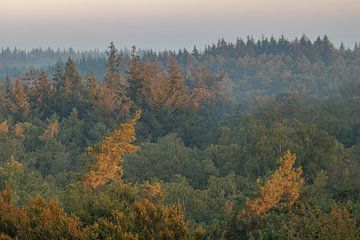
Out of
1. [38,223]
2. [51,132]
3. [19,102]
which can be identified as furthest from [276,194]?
[19,102]

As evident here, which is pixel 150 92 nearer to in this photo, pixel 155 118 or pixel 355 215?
pixel 155 118

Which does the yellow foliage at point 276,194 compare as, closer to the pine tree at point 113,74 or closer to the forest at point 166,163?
the forest at point 166,163

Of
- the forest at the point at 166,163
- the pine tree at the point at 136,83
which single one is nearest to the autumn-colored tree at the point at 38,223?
the forest at the point at 166,163

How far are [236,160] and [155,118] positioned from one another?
87.2 feet

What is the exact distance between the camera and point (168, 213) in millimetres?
16625

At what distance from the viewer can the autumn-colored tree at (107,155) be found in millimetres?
29656

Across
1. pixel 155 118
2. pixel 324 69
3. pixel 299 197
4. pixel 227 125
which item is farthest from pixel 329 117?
pixel 324 69

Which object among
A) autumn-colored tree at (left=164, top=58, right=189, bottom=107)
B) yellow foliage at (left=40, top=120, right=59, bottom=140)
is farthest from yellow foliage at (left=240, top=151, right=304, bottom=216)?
autumn-colored tree at (left=164, top=58, right=189, bottom=107)

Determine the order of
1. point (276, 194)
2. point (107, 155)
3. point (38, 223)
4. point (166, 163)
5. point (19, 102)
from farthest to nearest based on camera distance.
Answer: point (19, 102) → point (166, 163) → point (107, 155) → point (276, 194) → point (38, 223)

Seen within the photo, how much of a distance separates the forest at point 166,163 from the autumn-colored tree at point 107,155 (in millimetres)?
68

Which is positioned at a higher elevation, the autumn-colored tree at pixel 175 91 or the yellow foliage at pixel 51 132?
the autumn-colored tree at pixel 175 91

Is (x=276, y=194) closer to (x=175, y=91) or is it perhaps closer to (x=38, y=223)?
(x=38, y=223)

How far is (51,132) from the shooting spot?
189 feet

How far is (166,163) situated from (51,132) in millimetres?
19156
